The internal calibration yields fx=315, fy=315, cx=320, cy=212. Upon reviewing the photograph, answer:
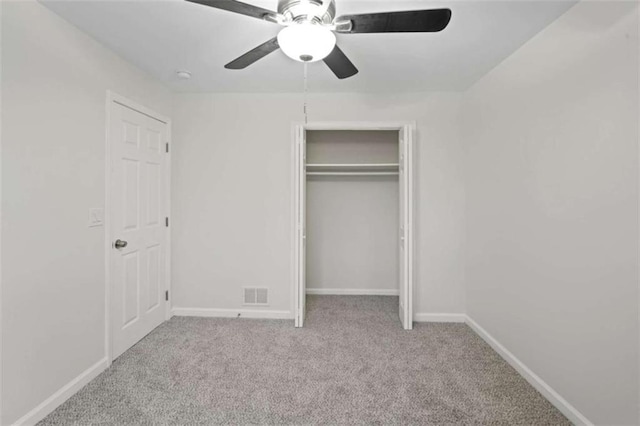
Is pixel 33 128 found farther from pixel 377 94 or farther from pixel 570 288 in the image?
pixel 570 288

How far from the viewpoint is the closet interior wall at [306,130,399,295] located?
4.13 metres

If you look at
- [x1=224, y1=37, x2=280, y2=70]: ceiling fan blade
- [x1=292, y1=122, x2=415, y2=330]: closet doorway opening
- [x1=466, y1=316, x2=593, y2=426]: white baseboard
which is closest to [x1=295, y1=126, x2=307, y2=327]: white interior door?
[x1=292, y1=122, x2=415, y2=330]: closet doorway opening

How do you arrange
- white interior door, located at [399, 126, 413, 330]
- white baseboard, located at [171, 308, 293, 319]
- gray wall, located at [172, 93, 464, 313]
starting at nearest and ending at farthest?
white interior door, located at [399, 126, 413, 330] < gray wall, located at [172, 93, 464, 313] < white baseboard, located at [171, 308, 293, 319]

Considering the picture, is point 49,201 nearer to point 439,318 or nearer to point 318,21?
point 318,21

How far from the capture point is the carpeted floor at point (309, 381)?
6.29 feet

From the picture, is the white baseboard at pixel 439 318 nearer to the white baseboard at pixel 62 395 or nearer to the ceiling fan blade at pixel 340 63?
the ceiling fan blade at pixel 340 63

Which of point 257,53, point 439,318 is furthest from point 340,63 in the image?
point 439,318

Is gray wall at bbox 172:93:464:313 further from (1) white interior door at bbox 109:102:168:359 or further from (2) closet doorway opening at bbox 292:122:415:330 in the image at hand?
(2) closet doorway opening at bbox 292:122:415:330

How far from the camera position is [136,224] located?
2838 millimetres

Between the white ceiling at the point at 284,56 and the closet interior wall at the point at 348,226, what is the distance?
1069 millimetres

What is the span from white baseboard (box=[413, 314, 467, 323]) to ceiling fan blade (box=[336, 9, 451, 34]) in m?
2.80

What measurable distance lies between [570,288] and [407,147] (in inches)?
68.1

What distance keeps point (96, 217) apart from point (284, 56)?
1.91 m

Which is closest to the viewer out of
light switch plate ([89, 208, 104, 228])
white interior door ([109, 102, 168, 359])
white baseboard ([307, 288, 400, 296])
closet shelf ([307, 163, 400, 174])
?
light switch plate ([89, 208, 104, 228])
